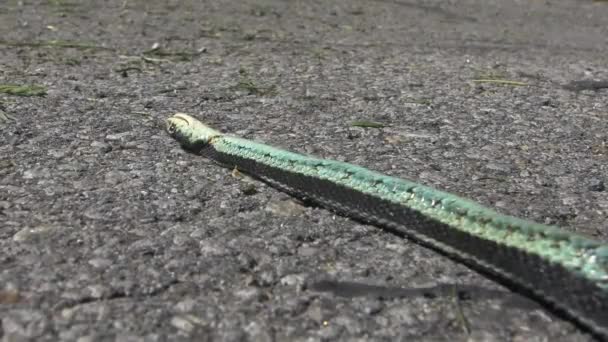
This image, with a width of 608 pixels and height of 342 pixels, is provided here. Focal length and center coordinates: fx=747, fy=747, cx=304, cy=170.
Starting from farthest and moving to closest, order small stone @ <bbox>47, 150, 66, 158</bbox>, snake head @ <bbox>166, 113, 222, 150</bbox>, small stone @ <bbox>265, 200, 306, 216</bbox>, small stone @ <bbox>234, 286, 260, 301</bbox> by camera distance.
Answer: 1. snake head @ <bbox>166, 113, 222, 150</bbox>
2. small stone @ <bbox>47, 150, 66, 158</bbox>
3. small stone @ <bbox>265, 200, 306, 216</bbox>
4. small stone @ <bbox>234, 286, 260, 301</bbox>

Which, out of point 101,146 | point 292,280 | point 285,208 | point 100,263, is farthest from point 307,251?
point 101,146

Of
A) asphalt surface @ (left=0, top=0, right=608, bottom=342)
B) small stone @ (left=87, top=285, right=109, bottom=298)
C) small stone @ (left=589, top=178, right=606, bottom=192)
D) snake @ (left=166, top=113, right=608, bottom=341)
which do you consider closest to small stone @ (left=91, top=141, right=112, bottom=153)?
asphalt surface @ (left=0, top=0, right=608, bottom=342)

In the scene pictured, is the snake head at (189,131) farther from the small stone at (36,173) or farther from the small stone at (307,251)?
the small stone at (307,251)

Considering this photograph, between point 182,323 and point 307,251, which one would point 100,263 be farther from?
point 307,251

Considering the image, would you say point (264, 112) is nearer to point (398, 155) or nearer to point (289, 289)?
point (398, 155)

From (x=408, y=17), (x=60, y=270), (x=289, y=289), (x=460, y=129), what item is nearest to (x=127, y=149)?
(x=60, y=270)

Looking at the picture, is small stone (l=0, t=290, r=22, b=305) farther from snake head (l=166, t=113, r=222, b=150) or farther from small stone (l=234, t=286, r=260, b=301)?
snake head (l=166, t=113, r=222, b=150)
